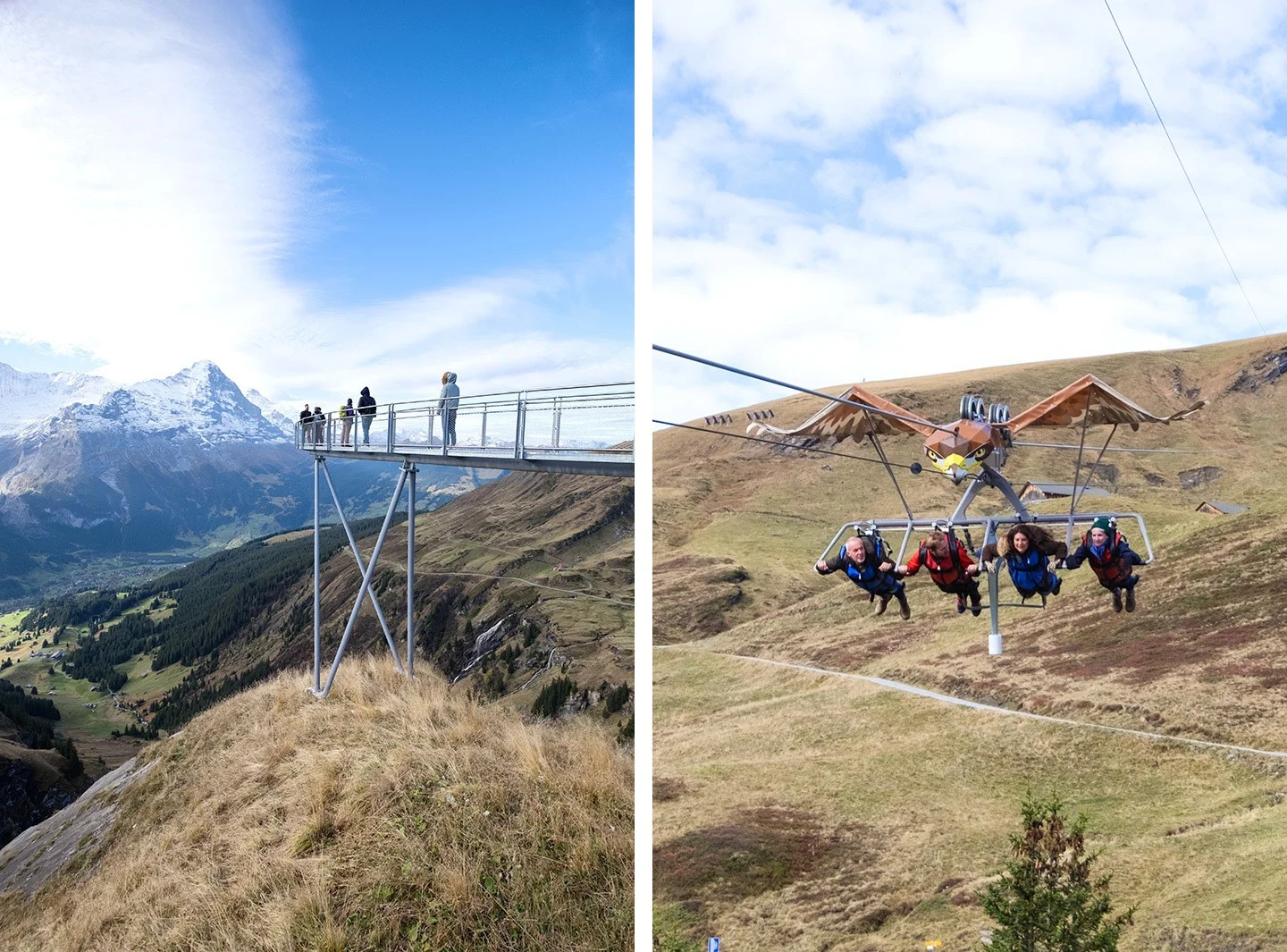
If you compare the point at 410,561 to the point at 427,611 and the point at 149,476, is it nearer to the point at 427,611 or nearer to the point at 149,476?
the point at 427,611

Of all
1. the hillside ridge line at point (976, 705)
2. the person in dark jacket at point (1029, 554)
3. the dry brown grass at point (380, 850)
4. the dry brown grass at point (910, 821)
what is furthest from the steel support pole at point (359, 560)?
the hillside ridge line at point (976, 705)

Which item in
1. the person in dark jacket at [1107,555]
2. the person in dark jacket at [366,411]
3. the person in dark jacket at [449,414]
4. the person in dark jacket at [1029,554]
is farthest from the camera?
the person in dark jacket at [366,411]

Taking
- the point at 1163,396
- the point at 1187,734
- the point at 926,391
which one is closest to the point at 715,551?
the point at 1187,734

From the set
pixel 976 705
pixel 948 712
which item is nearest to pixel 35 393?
pixel 948 712

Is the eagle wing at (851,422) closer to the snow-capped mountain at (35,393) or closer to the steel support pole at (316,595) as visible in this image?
the steel support pole at (316,595)

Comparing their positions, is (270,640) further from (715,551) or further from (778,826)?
(715,551)
